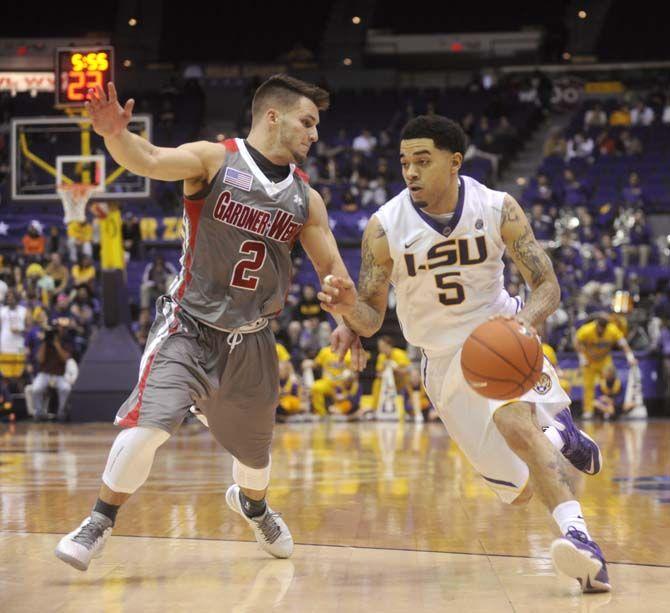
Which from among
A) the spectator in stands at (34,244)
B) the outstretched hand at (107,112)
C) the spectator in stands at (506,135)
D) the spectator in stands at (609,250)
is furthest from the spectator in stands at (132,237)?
the outstretched hand at (107,112)

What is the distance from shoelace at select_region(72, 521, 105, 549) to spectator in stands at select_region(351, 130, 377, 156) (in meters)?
21.3

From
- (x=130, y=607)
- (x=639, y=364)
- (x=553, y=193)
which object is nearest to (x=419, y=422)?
(x=639, y=364)

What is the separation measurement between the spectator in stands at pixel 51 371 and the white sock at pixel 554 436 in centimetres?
1252

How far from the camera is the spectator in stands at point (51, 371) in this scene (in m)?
16.4

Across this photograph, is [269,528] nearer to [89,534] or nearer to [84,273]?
[89,534]

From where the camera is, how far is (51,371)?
54.6 ft

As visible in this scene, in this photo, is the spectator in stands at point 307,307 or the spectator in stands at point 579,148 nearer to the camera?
the spectator in stands at point 307,307

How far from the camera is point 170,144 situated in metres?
26.5

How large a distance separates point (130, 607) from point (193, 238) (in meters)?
1.68

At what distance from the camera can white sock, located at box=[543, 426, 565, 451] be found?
16.3 feet

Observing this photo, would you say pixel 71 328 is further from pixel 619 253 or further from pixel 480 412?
pixel 480 412

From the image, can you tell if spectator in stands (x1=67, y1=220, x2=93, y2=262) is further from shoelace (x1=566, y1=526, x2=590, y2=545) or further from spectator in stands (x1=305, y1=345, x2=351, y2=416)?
shoelace (x1=566, y1=526, x2=590, y2=545)

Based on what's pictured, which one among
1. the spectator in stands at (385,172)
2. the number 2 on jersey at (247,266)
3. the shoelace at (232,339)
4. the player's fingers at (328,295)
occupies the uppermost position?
the spectator in stands at (385,172)

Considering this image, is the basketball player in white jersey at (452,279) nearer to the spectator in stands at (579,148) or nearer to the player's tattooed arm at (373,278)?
the player's tattooed arm at (373,278)
